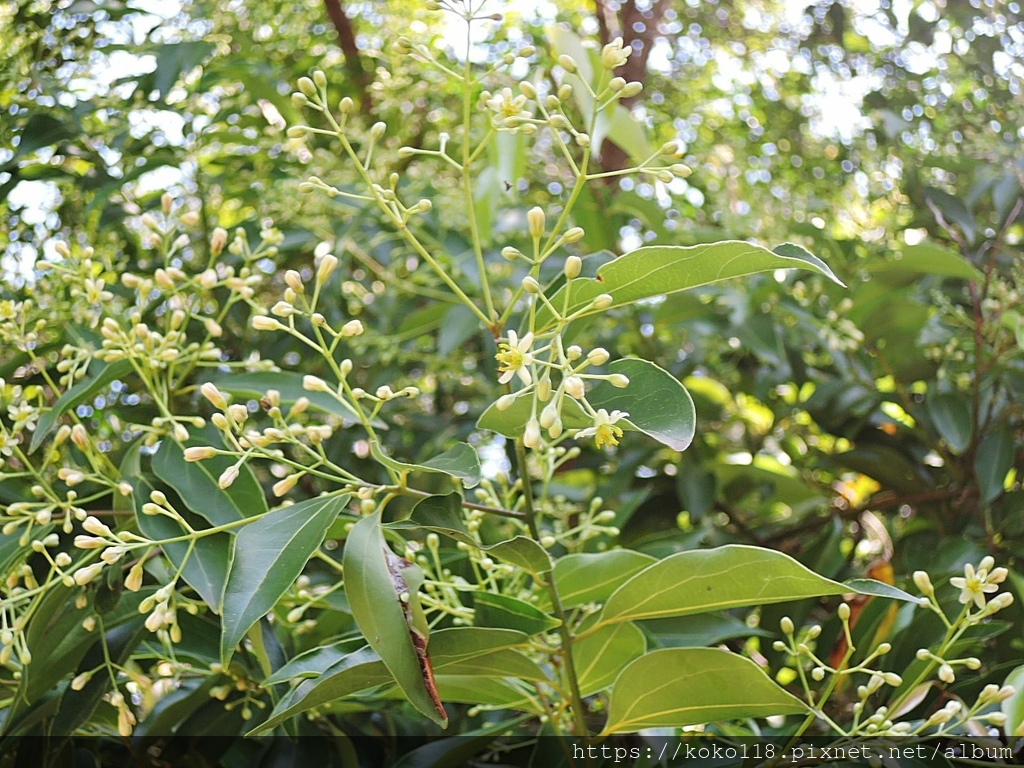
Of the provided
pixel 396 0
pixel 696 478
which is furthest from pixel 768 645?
pixel 396 0

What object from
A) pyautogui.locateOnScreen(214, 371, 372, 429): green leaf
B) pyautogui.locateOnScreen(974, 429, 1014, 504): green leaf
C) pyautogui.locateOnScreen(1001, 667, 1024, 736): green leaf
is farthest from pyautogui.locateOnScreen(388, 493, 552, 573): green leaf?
pyautogui.locateOnScreen(974, 429, 1014, 504): green leaf

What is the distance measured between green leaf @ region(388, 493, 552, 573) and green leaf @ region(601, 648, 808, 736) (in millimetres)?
133

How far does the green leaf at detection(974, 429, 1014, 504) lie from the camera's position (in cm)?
108

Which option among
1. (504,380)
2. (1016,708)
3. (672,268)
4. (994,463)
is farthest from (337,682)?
(994,463)

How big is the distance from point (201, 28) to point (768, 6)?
4.50ft

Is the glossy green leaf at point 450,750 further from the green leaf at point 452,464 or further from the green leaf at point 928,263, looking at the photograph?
the green leaf at point 928,263

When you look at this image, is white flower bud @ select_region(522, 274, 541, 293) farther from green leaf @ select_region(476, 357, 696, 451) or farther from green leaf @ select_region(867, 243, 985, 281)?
green leaf @ select_region(867, 243, 985, 281)

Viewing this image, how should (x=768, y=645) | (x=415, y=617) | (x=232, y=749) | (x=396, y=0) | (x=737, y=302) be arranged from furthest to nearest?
(x=396, y=0)
(x=737, y=302)
(x=768, y=645)
(x=232, y=749)
(x=415, y=617)

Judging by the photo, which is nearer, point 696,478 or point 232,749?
point 232,749

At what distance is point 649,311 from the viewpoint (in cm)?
143

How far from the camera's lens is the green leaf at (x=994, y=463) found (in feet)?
3.55

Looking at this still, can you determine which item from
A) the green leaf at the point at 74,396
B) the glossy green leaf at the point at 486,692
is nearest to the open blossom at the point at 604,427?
the glossy green leaf at the point at 486,692

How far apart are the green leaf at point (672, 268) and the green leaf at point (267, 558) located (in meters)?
0.20

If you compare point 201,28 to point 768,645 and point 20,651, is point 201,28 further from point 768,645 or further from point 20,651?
point 768,645
